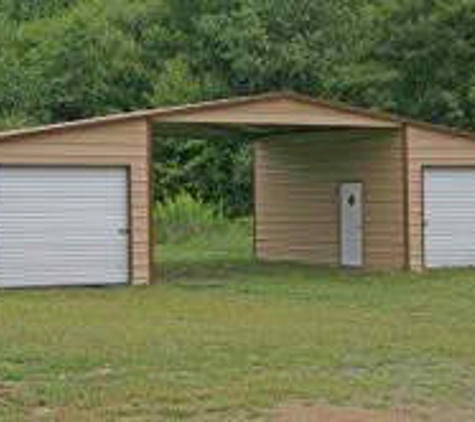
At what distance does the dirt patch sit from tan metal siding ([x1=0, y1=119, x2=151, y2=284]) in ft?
42.9

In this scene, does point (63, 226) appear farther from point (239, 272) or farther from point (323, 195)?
point (323, 195)

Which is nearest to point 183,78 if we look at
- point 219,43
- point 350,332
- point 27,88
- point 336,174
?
point 219,43

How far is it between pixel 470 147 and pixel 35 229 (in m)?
8.78

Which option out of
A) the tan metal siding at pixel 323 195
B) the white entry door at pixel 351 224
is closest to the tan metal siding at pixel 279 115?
the tan metal siding at pixel 323 195

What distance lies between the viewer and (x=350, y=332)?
16.0 metres

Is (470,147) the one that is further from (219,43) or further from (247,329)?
(219,43)

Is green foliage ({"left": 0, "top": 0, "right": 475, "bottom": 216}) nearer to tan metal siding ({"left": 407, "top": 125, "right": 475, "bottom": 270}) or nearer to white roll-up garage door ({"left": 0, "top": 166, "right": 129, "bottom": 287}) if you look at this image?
tan metal siding ({"left": 407, "top": 125, "right": 475, "bottom": 270})

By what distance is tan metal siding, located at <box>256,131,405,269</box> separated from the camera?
88.7 feet

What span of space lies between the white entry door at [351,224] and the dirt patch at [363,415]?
675 inches


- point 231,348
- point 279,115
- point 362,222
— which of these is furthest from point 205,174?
point 231,348

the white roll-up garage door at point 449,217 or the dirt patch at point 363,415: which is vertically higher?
the white roll-up garage door at point 449,217

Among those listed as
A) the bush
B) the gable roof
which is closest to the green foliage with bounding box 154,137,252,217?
the bush

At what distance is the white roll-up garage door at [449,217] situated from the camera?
88.3 feet

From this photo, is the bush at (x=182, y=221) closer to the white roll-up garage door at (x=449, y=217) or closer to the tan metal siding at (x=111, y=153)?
the white roll-up garage door at (x=449, y=217)
